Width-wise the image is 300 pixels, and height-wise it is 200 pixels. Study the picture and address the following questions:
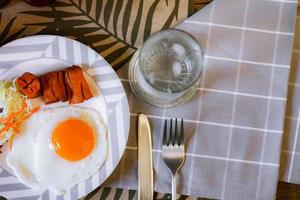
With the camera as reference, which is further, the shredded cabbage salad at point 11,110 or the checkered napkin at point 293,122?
the checkered napkin at point 293,122

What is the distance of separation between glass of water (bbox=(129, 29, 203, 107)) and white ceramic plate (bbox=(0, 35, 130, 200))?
6 cm

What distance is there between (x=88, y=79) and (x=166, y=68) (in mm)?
197

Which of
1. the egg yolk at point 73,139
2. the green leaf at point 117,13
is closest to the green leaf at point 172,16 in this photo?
the green leaf at point 117,13

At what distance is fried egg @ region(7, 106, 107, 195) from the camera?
4.01 feet

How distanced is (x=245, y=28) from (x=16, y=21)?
1.92 ft

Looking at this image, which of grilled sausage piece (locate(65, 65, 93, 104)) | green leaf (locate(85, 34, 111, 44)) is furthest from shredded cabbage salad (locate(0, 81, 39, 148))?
green leaf (locate(85, 34, 111, 44))

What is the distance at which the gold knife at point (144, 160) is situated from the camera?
4.09 ft

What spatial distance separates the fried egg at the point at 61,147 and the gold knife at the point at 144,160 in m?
0.09

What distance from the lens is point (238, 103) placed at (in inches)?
50.6

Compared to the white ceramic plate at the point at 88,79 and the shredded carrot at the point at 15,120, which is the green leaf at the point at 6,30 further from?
the shredded carrot at the point at 15,120

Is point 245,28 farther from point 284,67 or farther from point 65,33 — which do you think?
point 65,33

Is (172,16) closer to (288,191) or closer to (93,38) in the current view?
(93,38)

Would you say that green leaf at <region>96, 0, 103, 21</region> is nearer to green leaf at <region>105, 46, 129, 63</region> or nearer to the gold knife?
green leaf at <region>105, 46, 129, 63</region>

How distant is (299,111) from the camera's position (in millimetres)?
1307
